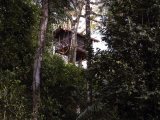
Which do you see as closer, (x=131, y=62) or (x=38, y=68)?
(x=131, y=62)

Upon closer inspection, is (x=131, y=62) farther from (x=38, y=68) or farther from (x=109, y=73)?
(x=38, y=68)

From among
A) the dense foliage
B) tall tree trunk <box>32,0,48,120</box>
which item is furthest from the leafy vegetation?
tall tree trunk <box>32,0,48,120</box>

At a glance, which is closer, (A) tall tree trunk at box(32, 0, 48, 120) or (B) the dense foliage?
(B) the dense foliage

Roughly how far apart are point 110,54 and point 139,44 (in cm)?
78

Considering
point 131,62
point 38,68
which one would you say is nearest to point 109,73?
point 131,62

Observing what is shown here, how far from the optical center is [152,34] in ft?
32.8

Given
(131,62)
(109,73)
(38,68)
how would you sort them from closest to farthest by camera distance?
(131,62) < (109,73) < (38,68)

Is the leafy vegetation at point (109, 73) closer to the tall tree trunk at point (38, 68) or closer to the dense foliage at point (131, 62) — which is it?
the dense foliage at point (131, 62)

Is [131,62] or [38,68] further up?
[131,62]

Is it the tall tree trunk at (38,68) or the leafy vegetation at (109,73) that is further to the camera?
the tall tree trunk at (38,68)

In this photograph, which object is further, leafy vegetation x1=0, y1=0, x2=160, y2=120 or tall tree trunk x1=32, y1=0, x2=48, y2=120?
tall tree trunk x1=32, y1=0, x2=48, y2=120

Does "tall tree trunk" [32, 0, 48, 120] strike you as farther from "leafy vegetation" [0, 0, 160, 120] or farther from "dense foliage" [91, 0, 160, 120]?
"dense foliage" [91, 0, 160, 120]

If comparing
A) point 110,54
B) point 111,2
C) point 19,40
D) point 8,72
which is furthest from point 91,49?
point 19,40

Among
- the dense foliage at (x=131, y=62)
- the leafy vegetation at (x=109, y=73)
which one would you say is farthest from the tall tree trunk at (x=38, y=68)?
the dense foliage at (x=131, y=62)
